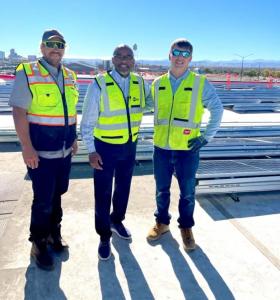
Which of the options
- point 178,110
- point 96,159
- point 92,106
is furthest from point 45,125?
point 178,110

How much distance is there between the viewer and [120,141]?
300 centimetres

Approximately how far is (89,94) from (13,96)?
635 millimetres

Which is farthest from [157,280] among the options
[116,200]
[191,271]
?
[116,200]

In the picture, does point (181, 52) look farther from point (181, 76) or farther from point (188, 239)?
point (188, 239)

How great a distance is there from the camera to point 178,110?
10.2ft

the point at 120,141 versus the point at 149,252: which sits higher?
the point at 120,141

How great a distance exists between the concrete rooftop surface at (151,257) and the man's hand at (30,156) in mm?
980

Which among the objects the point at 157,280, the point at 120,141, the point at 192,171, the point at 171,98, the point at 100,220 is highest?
the point at 171,98

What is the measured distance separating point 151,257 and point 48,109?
67.6 inches

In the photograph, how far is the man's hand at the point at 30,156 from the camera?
2.63m

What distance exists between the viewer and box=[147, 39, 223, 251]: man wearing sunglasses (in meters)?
3.07

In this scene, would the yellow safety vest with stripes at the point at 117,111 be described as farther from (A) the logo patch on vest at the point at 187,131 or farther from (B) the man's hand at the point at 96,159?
(A) the logo patch on vest at the point at 187,131

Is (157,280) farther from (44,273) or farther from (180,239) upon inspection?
(44,273)

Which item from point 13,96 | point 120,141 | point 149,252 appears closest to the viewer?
point 13,96
